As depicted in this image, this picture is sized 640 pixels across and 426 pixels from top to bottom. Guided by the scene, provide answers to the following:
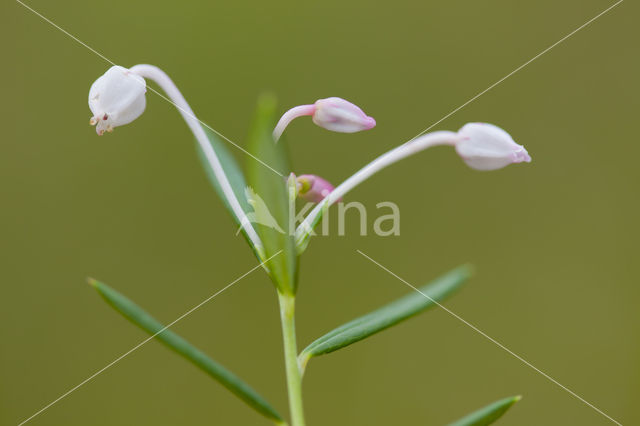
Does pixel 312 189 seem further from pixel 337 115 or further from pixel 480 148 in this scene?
pixel 480 148

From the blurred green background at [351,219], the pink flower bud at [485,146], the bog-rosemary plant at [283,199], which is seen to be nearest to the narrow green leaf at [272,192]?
the bog-rosemary plant at [283,199]

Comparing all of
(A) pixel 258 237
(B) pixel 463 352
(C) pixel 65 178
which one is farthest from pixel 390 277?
(A) pixel 258 237

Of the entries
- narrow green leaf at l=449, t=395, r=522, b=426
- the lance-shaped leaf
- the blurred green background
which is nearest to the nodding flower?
the lance-shaped leaf

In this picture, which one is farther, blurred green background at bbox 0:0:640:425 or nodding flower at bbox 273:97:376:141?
blurred green background at bbox 0:0:640:425

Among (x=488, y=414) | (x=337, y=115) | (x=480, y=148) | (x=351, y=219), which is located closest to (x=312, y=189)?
(x=337, y=115)

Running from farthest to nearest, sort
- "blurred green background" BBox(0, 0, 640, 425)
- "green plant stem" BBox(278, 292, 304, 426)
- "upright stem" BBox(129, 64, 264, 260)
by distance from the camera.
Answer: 1. "blurred green background" BBox(0, 0, 640, 425)
2. "upright stem" BBox(129, 64, 264, 260)
3. "green plant stem" BBox(278, 292, 304, 426)

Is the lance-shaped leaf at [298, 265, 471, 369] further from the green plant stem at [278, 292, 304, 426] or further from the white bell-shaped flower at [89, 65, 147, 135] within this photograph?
the white bell-shaped flower at [89, 65, 147, 135]

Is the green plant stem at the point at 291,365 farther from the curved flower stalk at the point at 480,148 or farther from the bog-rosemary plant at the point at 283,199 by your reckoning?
the curved flower stalk at the point at 480,148
